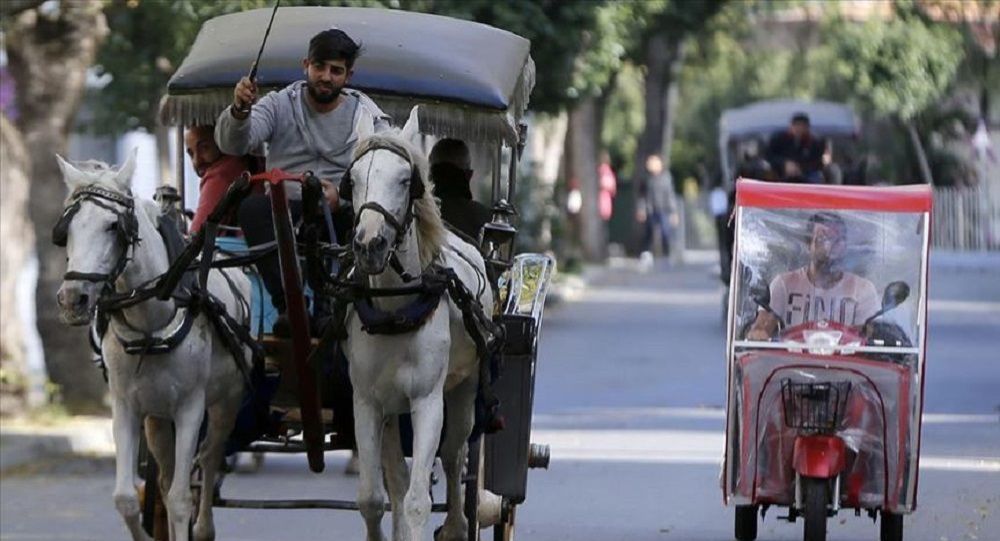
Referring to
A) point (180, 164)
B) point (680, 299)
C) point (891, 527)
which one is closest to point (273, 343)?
point (180, 164)

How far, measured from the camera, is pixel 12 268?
17.2 metres

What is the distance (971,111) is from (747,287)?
41.7 m

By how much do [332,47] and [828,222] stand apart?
2823 mm

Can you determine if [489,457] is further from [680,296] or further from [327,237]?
[680,296]

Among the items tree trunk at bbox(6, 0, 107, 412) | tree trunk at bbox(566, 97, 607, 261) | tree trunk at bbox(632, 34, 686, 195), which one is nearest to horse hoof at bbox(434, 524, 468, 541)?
tree trunk at bbox(6, 0, 107, 412)

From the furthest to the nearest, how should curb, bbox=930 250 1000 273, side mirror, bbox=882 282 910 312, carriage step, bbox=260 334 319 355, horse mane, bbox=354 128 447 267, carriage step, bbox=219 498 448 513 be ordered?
curb, bbox=930 250 1000 273 < side mirror, bbox=882 282 910 312 < carriage step, bbox=260 334 319 355 < carriage step, bbox=219 498 448 513 < horse mane, bbox=354 128 447 267

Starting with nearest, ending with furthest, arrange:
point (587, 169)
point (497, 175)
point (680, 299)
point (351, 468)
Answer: point (497, 175), point (351, 468), point (680, 299), point (587, 169)

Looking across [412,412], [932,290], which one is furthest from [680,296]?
[412,412]

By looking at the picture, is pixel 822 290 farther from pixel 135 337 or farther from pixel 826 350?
pixel 135 337

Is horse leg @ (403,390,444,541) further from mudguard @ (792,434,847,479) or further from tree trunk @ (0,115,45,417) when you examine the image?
tree trunk @ (0,115,45,417)

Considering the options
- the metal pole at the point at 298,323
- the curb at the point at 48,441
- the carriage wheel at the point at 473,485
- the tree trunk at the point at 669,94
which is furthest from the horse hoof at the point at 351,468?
the tree trunk at the point at 669,94

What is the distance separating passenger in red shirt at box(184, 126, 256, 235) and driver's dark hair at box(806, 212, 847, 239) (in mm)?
2701

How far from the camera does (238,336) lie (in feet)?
32.3

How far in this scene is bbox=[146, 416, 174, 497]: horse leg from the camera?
10.0 m
